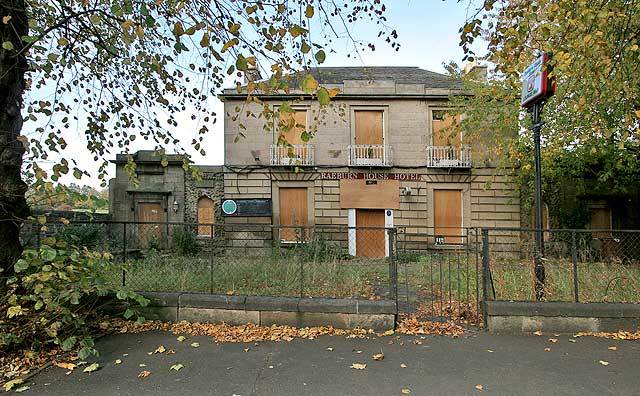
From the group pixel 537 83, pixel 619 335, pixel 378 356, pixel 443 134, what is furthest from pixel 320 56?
pixel 443 134

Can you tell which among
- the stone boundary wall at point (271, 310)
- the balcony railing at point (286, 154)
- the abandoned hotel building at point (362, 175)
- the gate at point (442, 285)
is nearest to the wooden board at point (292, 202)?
the abandoned hotel building at point (362, 175)

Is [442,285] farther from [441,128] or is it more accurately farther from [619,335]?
[441,128]

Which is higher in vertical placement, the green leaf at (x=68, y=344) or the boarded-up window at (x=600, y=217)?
the boarded-up window at (x=600, y=217)

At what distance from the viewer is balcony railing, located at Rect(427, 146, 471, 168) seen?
16.5 metres

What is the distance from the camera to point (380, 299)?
5531mm

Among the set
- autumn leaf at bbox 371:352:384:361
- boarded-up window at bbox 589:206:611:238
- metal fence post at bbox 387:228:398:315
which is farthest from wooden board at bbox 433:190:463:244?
autumn leaf at bbox 371:352:384:361

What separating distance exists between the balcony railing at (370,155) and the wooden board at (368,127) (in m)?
0.38

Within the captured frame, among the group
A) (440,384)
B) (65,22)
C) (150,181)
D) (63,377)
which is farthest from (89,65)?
(150,181)

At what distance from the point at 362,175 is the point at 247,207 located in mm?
5287

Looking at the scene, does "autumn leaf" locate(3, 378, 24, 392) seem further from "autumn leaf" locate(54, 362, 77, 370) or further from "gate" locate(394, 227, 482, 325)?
"gate" locate(394, 227, 482, 325)

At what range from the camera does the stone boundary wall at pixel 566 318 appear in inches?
203

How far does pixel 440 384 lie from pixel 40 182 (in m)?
4.56

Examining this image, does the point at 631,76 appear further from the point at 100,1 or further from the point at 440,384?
the point at 100,1

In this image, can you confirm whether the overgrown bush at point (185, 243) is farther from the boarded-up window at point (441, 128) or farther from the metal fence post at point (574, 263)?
the boarded-up window at point (441, 128)
